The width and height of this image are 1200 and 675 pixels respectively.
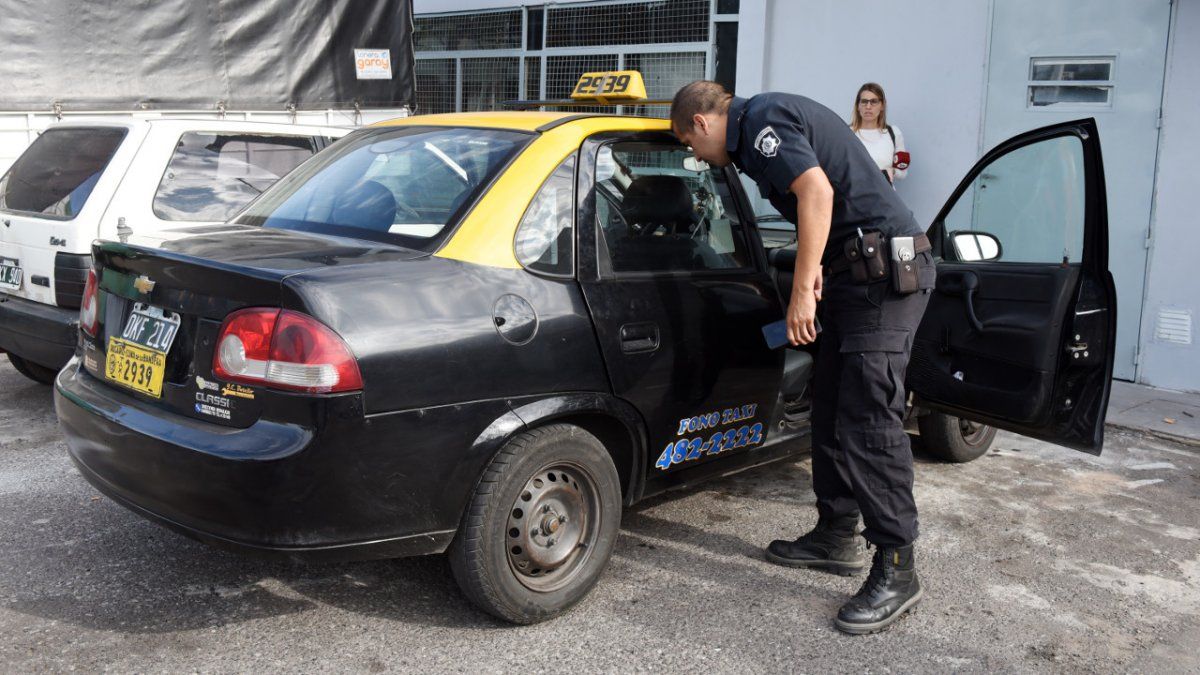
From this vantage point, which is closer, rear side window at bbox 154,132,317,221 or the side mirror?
the side mirror

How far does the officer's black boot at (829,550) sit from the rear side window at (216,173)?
344cm

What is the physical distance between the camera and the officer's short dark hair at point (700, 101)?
356 centimetres

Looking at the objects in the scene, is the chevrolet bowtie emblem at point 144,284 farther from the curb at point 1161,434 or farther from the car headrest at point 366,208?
the curb at point 1161,434

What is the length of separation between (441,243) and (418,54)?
11.0 metres

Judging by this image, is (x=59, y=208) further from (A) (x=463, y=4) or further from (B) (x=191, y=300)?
(A) (x=463, y=4)

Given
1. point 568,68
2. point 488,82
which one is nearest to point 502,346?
point 568,68

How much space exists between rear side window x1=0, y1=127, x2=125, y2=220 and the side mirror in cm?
409

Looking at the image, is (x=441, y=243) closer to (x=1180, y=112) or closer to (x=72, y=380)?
(x=72, y=380)

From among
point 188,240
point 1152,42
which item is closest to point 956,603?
point 188,240

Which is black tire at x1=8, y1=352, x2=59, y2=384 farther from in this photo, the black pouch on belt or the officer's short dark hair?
the black pouch on belt

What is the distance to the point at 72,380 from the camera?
3.46 metres

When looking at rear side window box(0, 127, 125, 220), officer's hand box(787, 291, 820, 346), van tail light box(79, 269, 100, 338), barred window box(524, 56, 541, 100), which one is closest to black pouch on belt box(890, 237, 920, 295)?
officer's hand box(787, 291, 820, 346)

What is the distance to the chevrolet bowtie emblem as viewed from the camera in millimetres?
3124

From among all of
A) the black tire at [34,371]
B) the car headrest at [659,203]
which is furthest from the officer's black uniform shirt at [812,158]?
the black tire at [34,371]
